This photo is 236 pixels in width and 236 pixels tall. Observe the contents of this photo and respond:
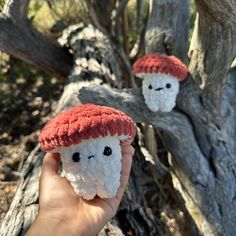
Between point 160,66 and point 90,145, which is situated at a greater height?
point 160,66

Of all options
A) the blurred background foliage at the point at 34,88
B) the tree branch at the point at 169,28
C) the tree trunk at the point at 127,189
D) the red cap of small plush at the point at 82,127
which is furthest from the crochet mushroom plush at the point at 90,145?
the blurred background foliage at the point at 34,88

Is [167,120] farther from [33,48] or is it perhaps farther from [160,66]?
[33,48]

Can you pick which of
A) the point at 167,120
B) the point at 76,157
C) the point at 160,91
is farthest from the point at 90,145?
the point at 167,120

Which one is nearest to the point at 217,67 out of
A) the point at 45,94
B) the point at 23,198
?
the point at 23,198

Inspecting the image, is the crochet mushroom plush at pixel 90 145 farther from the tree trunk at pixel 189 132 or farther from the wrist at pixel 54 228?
the tree trunk at pixel 189 132

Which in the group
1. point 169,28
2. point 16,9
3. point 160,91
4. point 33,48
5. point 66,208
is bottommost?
point 66,208

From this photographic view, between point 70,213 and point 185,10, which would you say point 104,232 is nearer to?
point 70,213

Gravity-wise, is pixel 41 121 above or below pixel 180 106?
below
